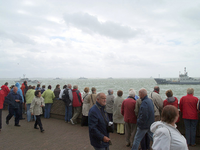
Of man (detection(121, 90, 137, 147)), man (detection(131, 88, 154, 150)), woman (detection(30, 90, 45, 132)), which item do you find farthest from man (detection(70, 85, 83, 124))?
man (detection(131, 88, 154, 150))

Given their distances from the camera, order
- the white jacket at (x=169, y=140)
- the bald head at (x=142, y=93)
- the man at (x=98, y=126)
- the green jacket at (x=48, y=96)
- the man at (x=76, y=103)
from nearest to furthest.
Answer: the white jacket at (x=169, y=140) < the man at (x=98, y=126) < the bald head at (x=142, y=93) < the man at (x=76, y=103) < the green jacket at (x=48, y=96)

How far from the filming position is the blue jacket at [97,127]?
2.95 meters

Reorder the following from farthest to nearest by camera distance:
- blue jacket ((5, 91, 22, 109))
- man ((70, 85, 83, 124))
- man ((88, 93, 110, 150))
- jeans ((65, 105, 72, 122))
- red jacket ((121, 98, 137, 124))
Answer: jeans ((65, 105, 72, 122)), man ((70, 85, 83, 124)), blue jacket ((5, 91, 22, 109)), red jacket ((121, 98, 137, 124)), man ((88, 93, 110, 150))

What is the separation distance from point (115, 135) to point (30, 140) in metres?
2.91

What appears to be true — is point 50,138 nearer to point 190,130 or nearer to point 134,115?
point 134,115

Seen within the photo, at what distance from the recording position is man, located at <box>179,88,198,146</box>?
4.81m

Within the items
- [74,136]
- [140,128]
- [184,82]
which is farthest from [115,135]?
[184,82]

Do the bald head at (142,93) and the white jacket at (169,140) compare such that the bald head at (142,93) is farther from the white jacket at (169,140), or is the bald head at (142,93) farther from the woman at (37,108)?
the woman at (37,108)

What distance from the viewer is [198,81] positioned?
255 ft

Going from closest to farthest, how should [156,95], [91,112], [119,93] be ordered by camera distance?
[91,112], [156,95], [119,93]

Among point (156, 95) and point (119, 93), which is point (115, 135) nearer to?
point (119, 93)

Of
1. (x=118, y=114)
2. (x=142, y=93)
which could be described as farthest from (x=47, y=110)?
(x=142, y=93)

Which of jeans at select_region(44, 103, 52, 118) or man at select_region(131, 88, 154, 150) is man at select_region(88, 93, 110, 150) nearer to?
man at select_region(131, 88, 154, 150)

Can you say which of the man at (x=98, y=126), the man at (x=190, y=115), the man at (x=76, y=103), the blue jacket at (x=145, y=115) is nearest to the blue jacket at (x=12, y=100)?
the man at (x=76, y=103)
